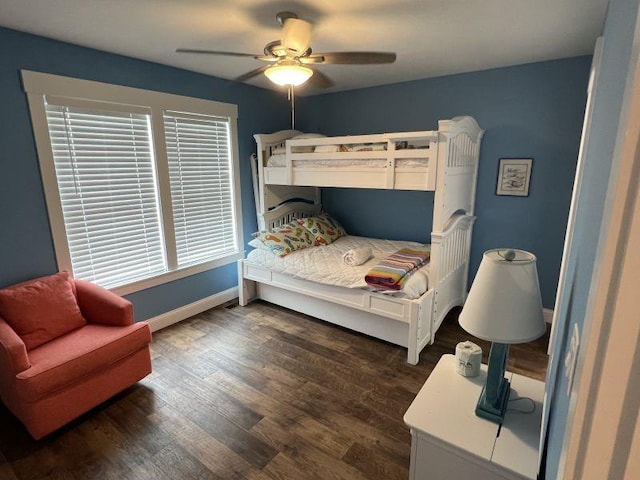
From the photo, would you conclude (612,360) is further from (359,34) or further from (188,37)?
(188,37)

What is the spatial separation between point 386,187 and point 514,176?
1.36 meters

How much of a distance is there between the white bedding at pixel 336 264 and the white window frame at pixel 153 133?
2.47 feet

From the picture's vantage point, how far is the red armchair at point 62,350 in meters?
1.90

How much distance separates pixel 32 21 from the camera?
6.86 ft

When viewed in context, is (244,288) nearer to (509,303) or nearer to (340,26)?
(340,26)

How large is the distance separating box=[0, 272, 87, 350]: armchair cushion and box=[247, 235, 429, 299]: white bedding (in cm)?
162

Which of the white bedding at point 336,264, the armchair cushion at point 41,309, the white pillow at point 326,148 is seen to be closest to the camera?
the armchair cushion at point 41,309

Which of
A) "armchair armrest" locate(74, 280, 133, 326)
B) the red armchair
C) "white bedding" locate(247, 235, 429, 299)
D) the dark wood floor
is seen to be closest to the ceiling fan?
"white bedding" locate(247, 235, 429, 299)

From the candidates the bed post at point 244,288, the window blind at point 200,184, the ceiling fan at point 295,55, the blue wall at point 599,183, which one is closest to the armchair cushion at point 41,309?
the window blind at point 200,184

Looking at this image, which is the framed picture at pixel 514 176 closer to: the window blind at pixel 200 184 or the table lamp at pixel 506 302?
the table lamp at pixel 506 302

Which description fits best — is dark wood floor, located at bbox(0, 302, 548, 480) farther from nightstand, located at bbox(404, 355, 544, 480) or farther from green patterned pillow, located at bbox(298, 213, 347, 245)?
green patterned pillow, located at bbox(298, 213, 347, 245)

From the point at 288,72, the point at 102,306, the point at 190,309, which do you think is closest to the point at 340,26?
the point at 288,72

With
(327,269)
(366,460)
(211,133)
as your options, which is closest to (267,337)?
(327,269)

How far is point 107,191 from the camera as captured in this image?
2.79 meters
